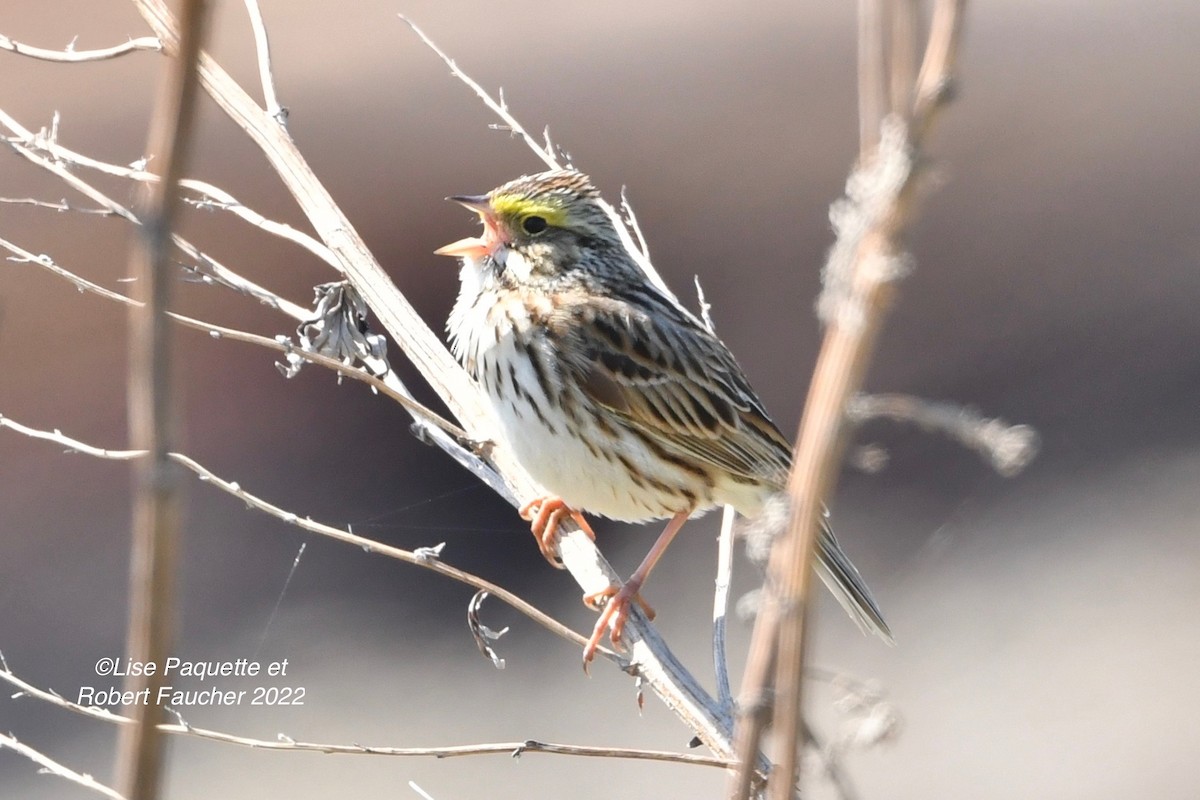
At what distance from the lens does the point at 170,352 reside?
769 mm

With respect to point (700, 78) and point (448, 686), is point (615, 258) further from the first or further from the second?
point (700, 78)

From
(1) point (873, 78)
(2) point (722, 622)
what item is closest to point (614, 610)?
(2) point (722, 622)

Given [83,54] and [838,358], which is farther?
[83,54]

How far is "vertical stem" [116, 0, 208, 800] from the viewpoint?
0.75m

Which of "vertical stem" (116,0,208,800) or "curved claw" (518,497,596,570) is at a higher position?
"curved claw" (518,497,596,570)

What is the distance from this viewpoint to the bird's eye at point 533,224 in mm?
3570

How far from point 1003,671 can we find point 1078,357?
7.23ft

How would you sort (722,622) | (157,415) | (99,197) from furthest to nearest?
(722,622), (99,197), (157,415)

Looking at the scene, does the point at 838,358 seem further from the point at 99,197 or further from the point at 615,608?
the point at 615,608

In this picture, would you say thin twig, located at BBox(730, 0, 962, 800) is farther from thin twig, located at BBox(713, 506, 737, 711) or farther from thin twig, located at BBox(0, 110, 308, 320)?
thin twig, located at BBox(0, 110, 308, 320)

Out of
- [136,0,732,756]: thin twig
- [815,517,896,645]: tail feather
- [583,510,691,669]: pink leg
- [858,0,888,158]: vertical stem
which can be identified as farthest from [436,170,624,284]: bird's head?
[858,0,888,158]: vertical stem

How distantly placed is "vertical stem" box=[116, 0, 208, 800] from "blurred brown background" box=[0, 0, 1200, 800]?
18.5 feet

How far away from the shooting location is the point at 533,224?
11.8 feet

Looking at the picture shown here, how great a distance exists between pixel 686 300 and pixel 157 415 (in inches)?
301
